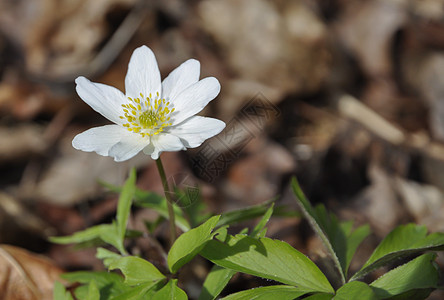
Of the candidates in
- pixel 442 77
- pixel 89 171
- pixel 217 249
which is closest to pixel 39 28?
pixel 89 171

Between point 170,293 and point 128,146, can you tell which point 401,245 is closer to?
point 170,293

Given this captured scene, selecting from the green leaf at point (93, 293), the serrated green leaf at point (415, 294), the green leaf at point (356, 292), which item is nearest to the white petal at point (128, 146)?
the green leaf at point (93, 293)

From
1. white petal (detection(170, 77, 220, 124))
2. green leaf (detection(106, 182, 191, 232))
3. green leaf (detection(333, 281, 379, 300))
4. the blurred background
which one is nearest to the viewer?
green leaf (detection(333, 281, 379, 300))

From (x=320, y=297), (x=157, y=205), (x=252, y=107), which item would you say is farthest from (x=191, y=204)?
(x=252, y=107)

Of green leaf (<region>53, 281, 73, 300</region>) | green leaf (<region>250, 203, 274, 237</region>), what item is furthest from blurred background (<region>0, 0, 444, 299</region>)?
green leaf (<region>250, 203, 274, 237</region>)

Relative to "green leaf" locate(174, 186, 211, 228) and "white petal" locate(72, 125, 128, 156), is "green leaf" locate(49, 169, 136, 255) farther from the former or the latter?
"white petal" locate(72, 125, 128, 156)

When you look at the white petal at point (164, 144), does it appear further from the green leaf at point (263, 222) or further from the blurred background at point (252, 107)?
the blurred background at point (252, 107)

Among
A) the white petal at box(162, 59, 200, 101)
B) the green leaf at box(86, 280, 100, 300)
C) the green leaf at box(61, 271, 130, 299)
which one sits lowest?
the green leaf at box(61, 271, 130, 299)

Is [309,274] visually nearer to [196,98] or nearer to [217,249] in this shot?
[217,249]
